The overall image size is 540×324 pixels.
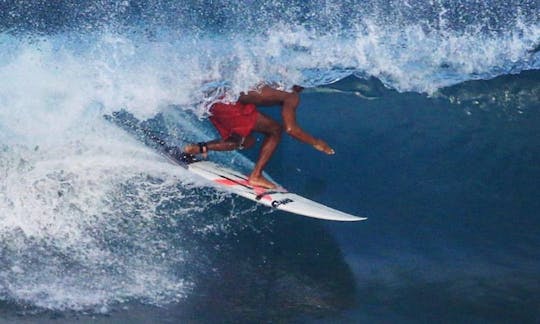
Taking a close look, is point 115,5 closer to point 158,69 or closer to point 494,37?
point 158,69

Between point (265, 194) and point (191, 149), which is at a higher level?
point (191, 149)

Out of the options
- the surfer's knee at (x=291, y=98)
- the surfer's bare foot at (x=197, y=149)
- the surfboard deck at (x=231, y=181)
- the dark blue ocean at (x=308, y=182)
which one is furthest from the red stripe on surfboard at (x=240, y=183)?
the surfer's knee at (x=291, y=98)

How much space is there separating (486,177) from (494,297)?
58.7 inches

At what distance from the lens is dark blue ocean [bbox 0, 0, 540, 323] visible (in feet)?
12.3

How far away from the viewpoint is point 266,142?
4738 mm

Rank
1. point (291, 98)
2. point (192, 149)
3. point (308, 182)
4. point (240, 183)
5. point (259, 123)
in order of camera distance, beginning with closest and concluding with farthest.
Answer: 1. point (291, 98)
2. point (259, 123)
3. point (240, 183)
4. point (192, 149)
5. point (308, 182)

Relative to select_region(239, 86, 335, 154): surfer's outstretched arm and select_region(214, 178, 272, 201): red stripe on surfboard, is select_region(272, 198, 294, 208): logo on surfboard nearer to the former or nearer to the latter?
select_region(214, 178, 272, 201): red stripe on surfboard

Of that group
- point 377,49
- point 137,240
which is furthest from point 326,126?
point 137,240

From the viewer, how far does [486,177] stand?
506 cm

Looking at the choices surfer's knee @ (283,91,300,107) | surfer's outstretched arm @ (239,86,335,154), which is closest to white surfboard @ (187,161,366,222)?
surfer's outstretched arm @ (239,86,335,154)

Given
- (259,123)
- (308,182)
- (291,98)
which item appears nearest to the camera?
(291,98)

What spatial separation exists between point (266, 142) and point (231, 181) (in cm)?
40

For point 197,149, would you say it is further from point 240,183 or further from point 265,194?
point 265,194

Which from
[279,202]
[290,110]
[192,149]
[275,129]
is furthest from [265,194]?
[192,149]
